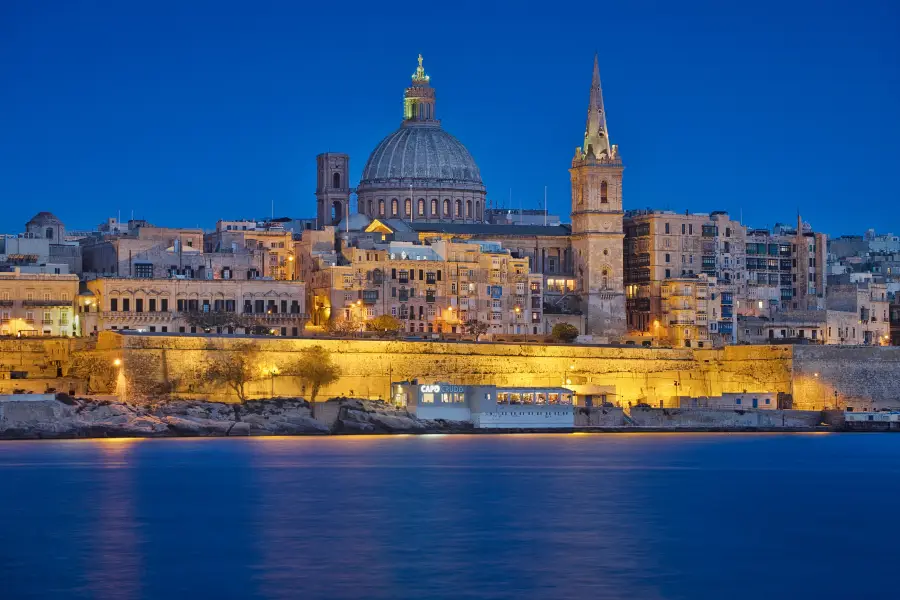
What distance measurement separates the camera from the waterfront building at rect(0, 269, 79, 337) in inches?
2616

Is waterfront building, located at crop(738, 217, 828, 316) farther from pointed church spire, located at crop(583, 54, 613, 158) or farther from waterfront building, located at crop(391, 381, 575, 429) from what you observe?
waterfront building, located at crop(391, 381, 575, 429)

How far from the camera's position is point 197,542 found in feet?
111

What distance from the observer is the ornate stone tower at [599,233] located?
79.3 metres

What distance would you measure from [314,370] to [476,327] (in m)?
11.7

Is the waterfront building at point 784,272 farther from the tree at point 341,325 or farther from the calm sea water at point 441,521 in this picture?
the calm sea water at point 441,521

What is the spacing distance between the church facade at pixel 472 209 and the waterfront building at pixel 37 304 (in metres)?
13.5

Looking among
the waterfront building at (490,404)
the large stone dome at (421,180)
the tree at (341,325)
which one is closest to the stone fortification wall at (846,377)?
the waterfront building at (490,404)

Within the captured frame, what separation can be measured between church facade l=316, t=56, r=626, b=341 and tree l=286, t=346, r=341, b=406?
12.3 metres

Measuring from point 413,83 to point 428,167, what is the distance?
21.2ft

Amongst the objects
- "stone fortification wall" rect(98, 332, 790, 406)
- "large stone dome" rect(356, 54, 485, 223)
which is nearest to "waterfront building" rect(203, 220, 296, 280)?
"large stone dome" rect(356, 54, 485, 223)

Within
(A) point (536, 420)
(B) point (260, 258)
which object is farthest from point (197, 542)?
(B) point (260, 258)

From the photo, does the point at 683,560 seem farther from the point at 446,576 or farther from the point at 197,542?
the point at 197,542

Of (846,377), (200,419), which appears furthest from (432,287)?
(200,419)

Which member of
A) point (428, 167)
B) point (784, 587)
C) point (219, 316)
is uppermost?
point (428, 167)
